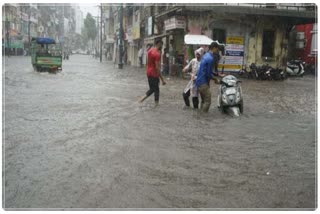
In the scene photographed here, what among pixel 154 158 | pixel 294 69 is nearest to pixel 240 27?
pixel 294 69

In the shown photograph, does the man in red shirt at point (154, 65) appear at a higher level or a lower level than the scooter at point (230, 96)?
higher

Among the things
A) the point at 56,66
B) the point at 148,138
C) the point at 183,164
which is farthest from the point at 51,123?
the point at 56,66

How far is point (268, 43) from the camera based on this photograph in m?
23.8

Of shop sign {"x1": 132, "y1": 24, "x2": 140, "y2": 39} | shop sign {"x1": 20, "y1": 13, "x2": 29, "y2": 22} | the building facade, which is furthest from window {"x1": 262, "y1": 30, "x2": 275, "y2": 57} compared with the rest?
shop sign {"x1": 20, "y1": 13, "x2": 29, "y2": 22}

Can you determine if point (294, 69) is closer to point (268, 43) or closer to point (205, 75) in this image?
point (268, 43)

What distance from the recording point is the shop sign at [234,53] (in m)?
22.7

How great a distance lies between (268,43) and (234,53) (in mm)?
2261

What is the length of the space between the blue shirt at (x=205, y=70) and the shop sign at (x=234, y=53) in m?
13.9

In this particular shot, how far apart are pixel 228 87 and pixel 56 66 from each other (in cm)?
1549

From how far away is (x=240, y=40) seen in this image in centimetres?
2300

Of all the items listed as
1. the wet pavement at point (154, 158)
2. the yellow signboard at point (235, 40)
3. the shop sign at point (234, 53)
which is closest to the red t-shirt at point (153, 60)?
the wet pavement at point (154, 158)

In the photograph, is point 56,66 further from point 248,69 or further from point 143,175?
point 143,175

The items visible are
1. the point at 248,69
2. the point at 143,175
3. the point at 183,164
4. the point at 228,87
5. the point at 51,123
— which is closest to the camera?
the point at 143,175

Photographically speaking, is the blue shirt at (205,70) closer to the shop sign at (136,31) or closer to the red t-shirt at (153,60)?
the red t-shirt at (153,60)
